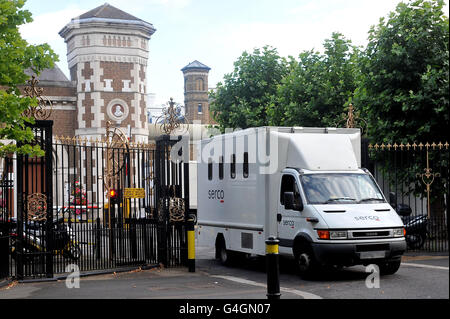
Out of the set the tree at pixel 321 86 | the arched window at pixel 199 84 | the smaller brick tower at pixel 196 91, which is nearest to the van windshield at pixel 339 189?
the tree at pixel 321 86

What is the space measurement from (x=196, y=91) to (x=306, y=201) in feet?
287

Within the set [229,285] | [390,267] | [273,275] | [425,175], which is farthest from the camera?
[425,175]

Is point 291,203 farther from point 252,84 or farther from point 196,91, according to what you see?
point 196,91

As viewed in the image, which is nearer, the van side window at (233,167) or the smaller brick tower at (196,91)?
the van side window at (233,167)

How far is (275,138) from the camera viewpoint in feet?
48.1

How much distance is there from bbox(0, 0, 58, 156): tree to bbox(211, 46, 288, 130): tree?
23.2 metres

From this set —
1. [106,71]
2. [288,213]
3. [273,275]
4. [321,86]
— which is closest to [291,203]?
[288,213]

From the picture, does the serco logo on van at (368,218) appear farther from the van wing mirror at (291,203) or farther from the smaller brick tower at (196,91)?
the smaller brick tower at (196,91)

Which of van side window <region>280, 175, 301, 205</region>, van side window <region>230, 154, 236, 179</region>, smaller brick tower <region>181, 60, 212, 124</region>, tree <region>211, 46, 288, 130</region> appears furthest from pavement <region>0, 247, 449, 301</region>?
smaller brick tower <region>181, 60, 212, 124</region>

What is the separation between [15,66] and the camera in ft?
45.2

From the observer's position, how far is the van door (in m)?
13.9

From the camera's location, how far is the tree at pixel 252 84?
3762 cm
